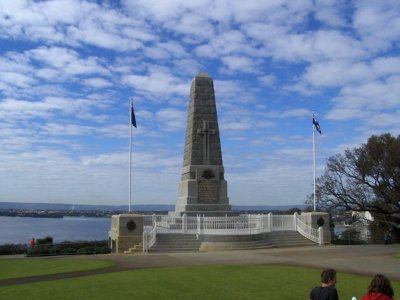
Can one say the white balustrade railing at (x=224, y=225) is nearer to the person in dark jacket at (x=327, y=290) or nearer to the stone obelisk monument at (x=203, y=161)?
the stone obelisk monument at (x=203, y=161)

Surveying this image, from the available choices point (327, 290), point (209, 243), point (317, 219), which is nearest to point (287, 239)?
point (317, 219)

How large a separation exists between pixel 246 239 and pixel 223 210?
198 inches

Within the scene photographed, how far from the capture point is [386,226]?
1534 inches

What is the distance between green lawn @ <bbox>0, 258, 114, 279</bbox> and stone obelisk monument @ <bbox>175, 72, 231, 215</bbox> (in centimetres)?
1069

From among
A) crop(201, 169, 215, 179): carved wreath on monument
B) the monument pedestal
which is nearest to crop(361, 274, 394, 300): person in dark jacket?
the monument pedestal

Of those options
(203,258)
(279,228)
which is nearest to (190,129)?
(279,228)

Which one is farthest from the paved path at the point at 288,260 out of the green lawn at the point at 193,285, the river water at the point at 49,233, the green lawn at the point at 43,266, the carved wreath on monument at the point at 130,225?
the river water at the point at 49,233

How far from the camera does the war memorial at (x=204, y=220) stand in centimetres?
2261

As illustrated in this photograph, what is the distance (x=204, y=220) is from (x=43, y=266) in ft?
30.9

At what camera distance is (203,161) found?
28266 millimetres

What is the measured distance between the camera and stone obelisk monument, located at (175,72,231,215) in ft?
91.5

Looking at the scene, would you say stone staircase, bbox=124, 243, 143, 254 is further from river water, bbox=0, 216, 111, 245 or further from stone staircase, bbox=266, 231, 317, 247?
river water, bbox=0, 216, 111, 245

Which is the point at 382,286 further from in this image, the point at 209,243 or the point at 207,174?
the point at 207,174

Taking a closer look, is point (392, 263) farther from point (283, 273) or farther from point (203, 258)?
point (203, 258)
